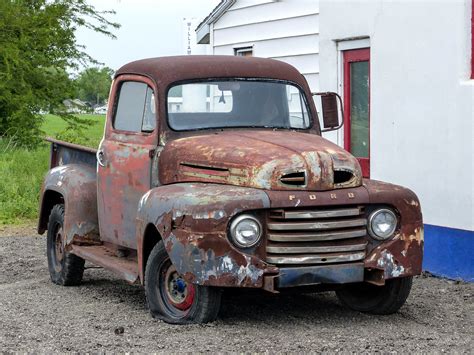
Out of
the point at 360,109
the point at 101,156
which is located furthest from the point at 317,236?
the point at 360,109

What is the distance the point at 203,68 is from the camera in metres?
8.47

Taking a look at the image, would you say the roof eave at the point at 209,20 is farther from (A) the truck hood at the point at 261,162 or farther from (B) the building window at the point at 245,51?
(A) the truck hood at the point at 261,162

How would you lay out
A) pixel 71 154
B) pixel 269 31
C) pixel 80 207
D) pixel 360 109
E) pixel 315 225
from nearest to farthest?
pixel 315 225
pixel 80 207
pixel 71 154
pixel 360 109
pixel 269 31

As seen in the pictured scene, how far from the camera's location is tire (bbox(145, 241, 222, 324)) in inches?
286

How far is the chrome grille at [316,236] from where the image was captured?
23.4 feet

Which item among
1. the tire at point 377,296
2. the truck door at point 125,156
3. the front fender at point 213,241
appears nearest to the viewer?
the front fender at point 213,241

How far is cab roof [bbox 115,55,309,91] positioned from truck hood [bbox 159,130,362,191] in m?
0.59

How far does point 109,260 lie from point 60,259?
1.25 metres

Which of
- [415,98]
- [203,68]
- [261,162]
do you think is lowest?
[261,162]

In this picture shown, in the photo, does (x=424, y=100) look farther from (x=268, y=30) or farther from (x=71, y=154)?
(x=268, y=30)

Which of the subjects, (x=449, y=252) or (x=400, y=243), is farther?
(x=449, y=252)

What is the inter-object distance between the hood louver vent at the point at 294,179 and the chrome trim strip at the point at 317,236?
0.34m

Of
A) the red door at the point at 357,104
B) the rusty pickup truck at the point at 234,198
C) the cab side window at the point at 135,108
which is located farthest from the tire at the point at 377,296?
the red door at the point at 357,104

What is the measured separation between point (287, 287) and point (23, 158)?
11.8m
